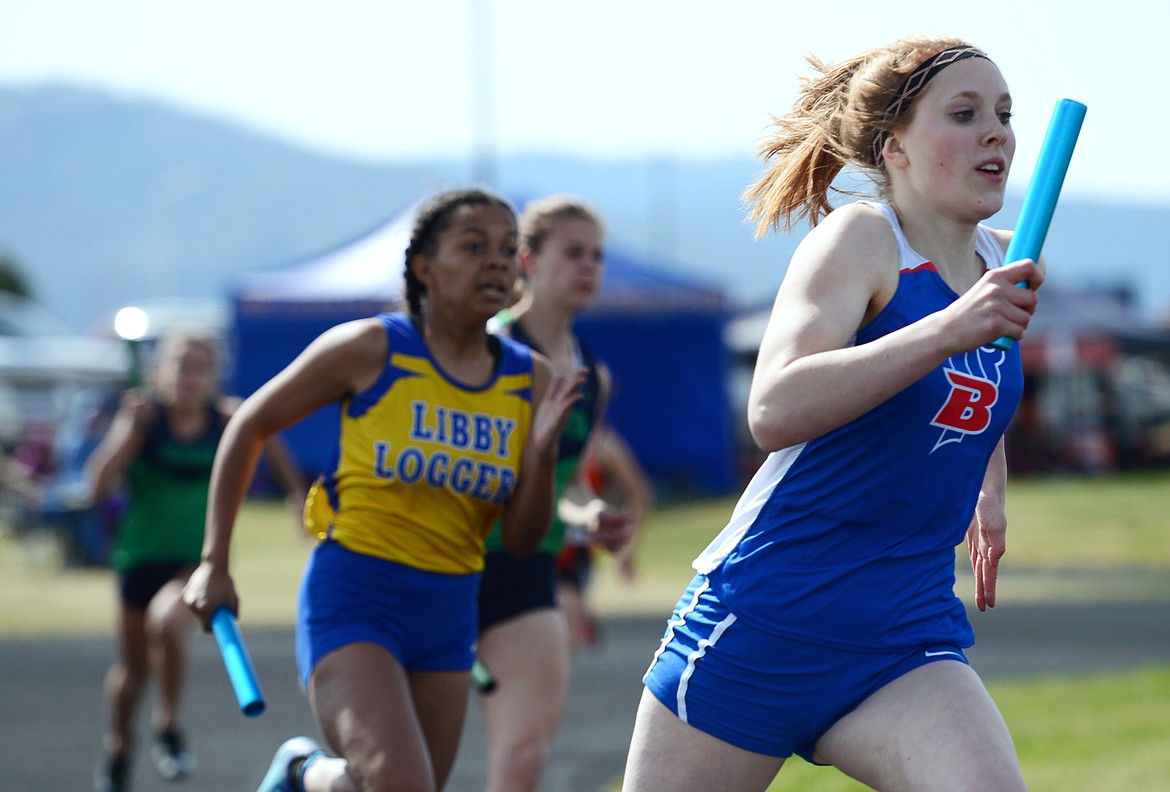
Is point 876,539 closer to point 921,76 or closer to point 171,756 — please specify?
point 921,76

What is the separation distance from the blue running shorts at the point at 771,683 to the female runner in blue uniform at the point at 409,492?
45.9 inches

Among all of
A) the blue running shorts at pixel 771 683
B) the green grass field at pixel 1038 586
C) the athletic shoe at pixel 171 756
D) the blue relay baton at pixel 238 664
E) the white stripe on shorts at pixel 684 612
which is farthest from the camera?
the athletic shoe at pixel 171 756

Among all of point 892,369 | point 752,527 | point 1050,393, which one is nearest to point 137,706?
point 752,527

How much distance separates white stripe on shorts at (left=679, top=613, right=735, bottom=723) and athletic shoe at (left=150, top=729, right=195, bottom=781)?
483 centimetres

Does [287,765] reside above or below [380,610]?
below

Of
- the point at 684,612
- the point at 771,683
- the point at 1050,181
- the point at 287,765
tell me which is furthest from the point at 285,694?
the point at 1050,181

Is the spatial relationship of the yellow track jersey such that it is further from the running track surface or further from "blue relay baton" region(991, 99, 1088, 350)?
the running track surface

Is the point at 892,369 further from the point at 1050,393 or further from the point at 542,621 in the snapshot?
the point at 1050,393

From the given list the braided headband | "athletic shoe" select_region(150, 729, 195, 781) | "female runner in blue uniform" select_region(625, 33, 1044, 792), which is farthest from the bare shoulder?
"athletic shoe" select_region(150, 729, 195, 781)

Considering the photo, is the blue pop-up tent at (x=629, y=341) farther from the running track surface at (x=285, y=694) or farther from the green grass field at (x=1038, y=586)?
the running track surface at (x=285, y=694)

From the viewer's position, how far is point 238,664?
4051 mm

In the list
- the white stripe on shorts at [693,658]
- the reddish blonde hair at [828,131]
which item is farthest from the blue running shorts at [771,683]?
the reddish blonde hair at [828,131]

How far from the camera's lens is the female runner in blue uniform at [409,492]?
168 inches

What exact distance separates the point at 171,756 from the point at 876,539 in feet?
17.0
